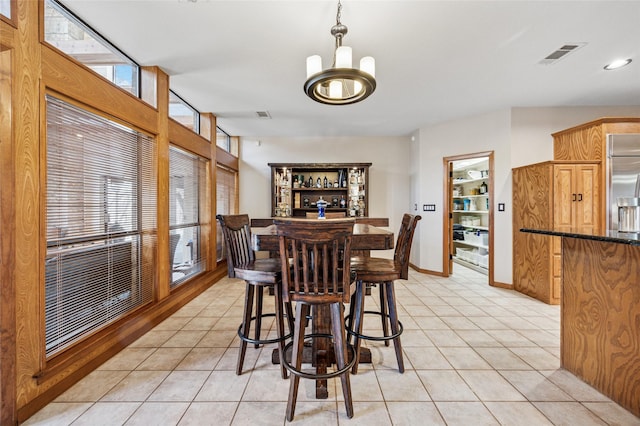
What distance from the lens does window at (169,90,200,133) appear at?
11.5 ft

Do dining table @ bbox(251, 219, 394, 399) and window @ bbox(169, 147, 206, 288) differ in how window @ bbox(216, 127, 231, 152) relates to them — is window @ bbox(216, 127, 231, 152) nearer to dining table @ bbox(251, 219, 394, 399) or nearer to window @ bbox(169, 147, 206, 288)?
window @ bbox(169, 147, 206, 288)

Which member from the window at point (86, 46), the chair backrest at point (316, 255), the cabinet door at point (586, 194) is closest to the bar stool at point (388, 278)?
the chair backrest at point (316, 255)

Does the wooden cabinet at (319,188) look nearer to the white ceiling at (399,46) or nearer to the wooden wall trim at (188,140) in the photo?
the wooden wall trim at (188,140)

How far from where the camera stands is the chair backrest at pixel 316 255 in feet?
4.52

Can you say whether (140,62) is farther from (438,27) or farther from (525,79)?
(525,79)

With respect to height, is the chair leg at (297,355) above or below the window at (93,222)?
below

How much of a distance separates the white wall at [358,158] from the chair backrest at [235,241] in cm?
358

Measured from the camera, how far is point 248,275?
1810 millimetres

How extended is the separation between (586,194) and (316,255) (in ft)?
12.7

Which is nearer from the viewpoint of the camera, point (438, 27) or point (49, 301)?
point (49, 301)

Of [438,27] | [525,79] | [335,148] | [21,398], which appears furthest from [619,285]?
[335,148]

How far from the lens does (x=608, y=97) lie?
366 cm

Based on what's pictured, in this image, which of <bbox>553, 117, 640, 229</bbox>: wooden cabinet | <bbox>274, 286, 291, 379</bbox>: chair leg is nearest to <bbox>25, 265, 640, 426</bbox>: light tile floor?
<bbox>274, 286, 291, 379</bbox>: chair leg

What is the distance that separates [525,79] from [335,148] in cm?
323
